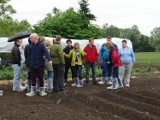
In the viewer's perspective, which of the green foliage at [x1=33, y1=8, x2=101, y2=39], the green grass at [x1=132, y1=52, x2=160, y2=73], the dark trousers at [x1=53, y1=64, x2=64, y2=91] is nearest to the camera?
the dark trousers at [x1=53, y1=64, x2=64, y2=91]

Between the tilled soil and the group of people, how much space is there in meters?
0.55

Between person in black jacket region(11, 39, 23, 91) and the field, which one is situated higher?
person in black jacket region(11, 39, 23, 91)

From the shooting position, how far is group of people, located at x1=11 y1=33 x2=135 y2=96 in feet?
37.9

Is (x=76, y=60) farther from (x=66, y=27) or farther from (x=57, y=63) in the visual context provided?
(x=66, y=27)

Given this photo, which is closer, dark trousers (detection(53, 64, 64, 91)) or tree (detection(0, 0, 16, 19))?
dark trousers (detection(53, 64, 64, 91))

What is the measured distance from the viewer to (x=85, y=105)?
34.0 feet

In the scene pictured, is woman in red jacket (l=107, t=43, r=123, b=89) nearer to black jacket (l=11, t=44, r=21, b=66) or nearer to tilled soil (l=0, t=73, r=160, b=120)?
tilled soil (l=0, t=73, r=160, b=120)

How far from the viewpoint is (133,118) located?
893 cm

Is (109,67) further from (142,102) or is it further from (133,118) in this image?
(133,118)

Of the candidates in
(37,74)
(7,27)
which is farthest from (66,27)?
(37,74)

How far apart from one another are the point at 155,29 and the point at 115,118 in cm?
15866

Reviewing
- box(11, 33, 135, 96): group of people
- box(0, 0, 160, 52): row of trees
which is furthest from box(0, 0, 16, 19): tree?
box(11, 33, 135, 96): group of people

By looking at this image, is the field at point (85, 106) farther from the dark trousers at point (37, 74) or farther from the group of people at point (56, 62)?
the group of people at point (56, 62)

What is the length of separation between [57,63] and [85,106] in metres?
2.55
